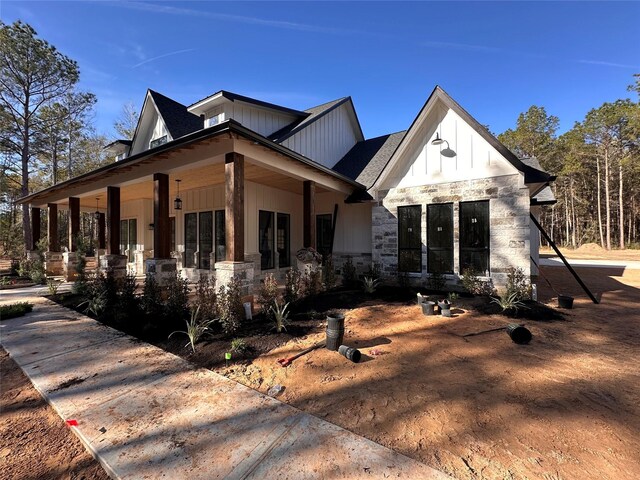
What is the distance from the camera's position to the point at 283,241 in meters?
10.7

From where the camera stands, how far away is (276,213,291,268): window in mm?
10539

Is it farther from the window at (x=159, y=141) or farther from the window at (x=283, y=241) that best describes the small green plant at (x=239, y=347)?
the window at (x=159, y=141)

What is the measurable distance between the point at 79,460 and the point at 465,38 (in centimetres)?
1327

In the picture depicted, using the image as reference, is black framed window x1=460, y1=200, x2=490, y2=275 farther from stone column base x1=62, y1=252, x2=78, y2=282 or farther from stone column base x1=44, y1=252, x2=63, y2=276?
stone column base x1=44, y1=252, x2=63, y2=276

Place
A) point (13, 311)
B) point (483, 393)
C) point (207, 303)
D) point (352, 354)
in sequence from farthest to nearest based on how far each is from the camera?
point (13, 311) → point (207, 303) → point (352, 354) → point (483, 393)

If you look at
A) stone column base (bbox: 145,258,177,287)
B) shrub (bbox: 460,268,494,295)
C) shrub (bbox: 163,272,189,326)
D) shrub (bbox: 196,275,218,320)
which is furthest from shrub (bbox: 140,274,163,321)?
shrub (bbox: 460,268,494,295)

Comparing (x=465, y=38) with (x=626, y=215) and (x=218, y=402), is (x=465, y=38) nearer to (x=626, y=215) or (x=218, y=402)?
(x=218, y=402)

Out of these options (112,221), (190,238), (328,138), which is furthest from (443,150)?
(112,221)

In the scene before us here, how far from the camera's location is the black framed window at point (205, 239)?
1011 centimetres

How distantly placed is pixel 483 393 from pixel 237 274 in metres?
4.18

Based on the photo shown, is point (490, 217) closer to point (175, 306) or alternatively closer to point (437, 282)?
point (437, 282)

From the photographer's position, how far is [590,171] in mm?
29719

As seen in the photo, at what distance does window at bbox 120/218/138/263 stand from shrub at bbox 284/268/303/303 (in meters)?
10.7

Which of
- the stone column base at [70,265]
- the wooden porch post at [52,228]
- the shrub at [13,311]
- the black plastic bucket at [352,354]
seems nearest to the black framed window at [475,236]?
the black plastic bucket at [352,354]
